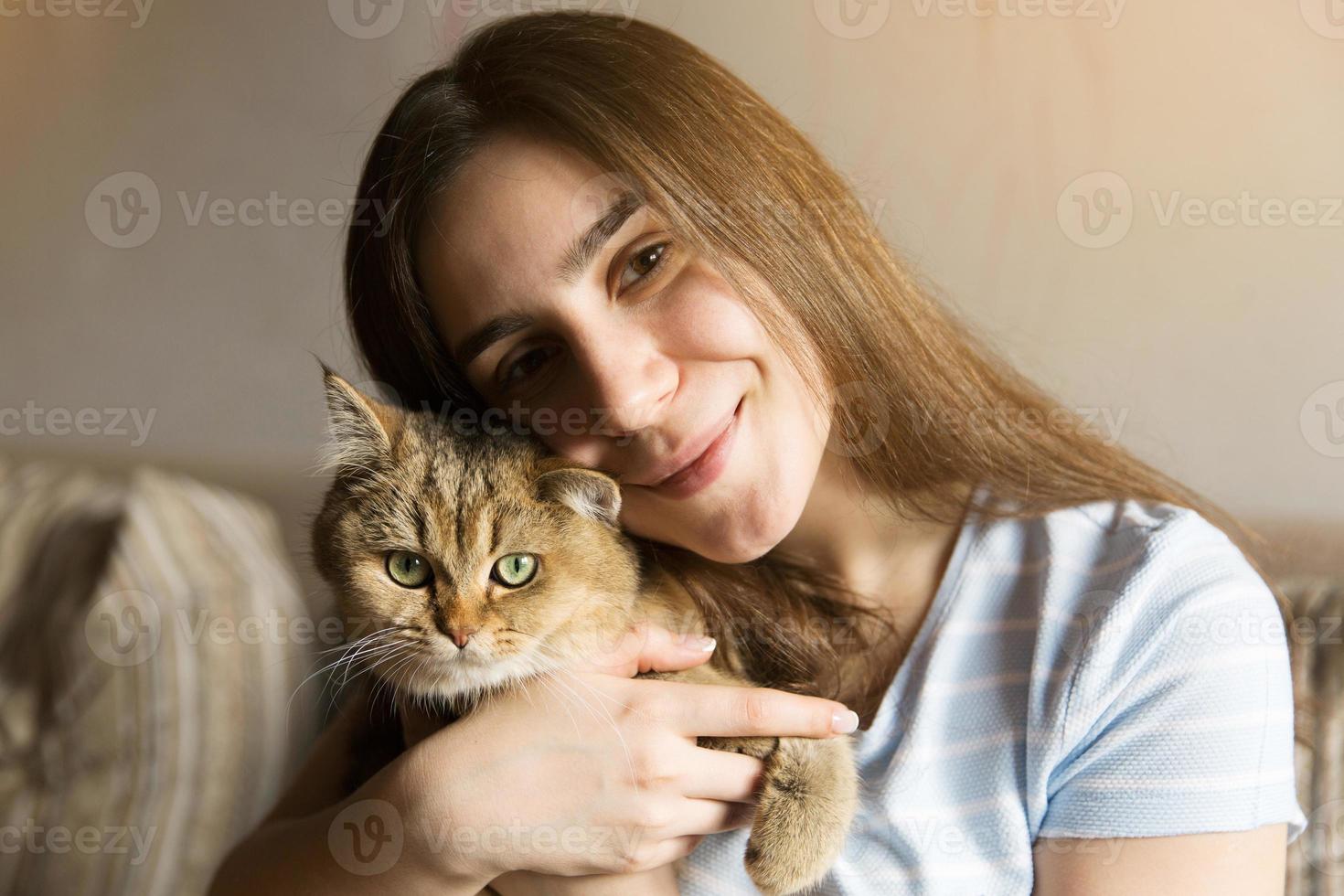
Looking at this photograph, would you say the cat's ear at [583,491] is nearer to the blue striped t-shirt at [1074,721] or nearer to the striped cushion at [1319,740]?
the blue striped t-shirt at [1074,721]

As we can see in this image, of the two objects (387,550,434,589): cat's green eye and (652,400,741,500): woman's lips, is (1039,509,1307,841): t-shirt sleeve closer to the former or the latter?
(652,400,741,500): woman's lips

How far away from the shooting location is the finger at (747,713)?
3.53ft

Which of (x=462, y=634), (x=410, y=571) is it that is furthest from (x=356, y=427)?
(x=462, y=634)

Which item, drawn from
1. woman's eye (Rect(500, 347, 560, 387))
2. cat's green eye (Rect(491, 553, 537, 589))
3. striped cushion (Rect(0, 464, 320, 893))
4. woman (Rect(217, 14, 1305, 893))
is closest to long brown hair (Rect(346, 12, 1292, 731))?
woman (Rect(217, 14, 1305, 893))

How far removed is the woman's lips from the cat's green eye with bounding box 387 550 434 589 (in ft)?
1.12

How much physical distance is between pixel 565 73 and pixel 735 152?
230mm

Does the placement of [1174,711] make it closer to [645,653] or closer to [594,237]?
[645,653]

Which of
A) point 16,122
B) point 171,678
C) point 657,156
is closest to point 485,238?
point 657,156

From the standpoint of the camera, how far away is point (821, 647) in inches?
50.3

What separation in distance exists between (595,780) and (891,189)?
1.43 m

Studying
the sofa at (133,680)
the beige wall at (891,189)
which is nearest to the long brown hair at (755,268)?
the beige wall at (891,189)

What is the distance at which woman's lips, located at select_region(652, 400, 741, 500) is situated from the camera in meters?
1.11

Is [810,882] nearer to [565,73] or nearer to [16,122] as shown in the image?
[565,73]

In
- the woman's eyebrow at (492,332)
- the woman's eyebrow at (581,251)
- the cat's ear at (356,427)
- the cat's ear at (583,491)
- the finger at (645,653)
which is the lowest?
the finger at (645,653)
